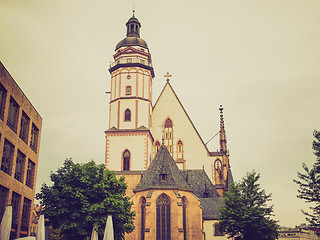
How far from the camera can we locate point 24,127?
32.0 metres

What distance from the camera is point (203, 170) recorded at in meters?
51.1

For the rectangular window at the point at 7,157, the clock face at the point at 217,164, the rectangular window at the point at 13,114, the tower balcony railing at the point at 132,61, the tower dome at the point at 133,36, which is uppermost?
the tower dome at the point at 133,36

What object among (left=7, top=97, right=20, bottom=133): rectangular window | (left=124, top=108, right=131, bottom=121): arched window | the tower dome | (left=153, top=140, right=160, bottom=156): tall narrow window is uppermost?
the tower dome

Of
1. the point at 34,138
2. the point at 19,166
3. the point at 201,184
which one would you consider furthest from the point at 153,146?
the point at 19,166

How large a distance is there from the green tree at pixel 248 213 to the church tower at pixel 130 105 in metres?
Answer: 14.7

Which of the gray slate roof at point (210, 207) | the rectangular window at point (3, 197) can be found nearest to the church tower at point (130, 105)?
the gray slate roof at point (210, 207)

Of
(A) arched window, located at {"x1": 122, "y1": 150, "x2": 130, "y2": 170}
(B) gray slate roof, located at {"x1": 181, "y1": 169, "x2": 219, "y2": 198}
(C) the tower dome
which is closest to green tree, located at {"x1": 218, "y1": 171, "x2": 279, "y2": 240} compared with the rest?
(B) gray slate roof, located at {"x1": 181, "y1": 169, "x2": 219, "y2": 198}

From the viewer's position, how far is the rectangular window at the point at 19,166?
30167mm

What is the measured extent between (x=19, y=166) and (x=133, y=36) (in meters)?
29.8

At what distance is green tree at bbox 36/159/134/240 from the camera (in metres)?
30.6

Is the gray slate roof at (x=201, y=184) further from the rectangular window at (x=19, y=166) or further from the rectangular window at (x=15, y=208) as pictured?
the rectangular window at (x=15, y=208)

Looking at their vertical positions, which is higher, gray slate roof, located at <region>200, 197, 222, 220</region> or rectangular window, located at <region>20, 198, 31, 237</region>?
gray slate roof, located at <region>200, 197, 222, 220</region>

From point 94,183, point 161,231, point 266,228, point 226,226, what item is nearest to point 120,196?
point 94,183

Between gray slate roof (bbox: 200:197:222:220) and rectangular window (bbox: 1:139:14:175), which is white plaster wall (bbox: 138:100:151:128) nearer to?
gray slate roof (bbox: 200:197:222:220)
